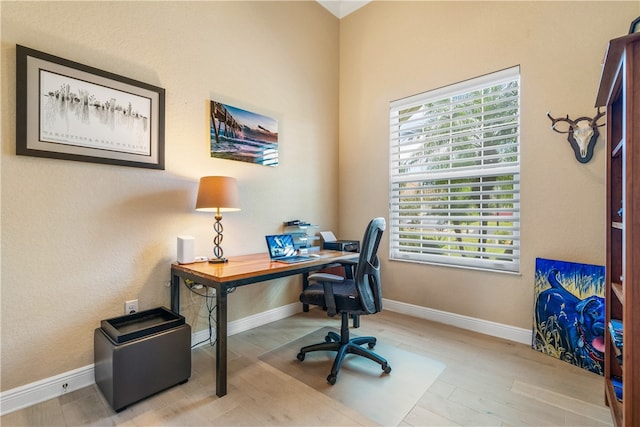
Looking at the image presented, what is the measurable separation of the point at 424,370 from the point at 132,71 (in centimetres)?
282

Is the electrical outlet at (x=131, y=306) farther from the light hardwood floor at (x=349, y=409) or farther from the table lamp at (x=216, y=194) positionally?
the table lamp at (x=216, y=194)

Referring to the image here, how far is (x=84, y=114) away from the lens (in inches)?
70.4

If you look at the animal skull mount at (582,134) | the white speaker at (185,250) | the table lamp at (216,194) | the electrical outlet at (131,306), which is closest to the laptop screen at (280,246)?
the table lamp at (216,194)

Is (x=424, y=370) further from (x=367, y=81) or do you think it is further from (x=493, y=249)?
(x=367, y=81)

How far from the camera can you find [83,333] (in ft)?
5.85

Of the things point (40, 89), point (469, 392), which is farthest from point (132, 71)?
point (469, 392)

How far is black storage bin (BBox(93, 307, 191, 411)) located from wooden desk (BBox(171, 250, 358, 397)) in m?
0.26

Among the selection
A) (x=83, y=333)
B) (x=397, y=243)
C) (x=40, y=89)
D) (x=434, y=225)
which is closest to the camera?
(x=40, y=89)

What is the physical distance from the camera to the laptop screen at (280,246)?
7.40 feet

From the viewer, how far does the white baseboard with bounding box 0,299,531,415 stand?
156 centimetres

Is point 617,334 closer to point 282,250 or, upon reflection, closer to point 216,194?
point 282,250

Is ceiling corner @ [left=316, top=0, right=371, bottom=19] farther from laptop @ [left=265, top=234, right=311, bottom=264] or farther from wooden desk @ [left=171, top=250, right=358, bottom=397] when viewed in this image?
wooden desk @ [left=171, top=250, right=358, bottom=397]

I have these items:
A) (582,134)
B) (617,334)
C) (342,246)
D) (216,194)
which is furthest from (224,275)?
(582,134)

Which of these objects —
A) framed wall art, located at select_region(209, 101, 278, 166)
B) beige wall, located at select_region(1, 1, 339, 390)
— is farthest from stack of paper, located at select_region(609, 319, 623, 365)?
framed wall art, located at select_region(209, 101, 278, 166)
